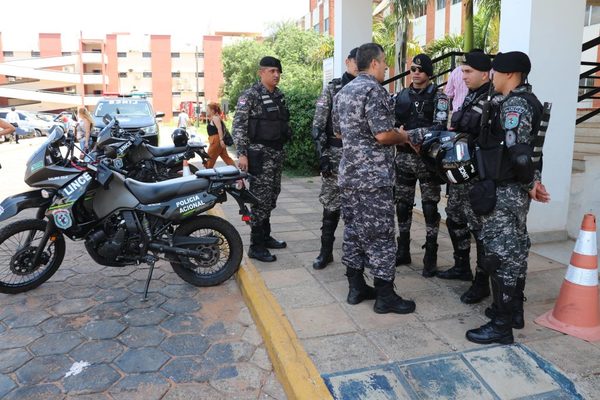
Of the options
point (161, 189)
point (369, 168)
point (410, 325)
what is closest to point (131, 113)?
point (161, 189)

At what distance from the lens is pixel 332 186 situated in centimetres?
435

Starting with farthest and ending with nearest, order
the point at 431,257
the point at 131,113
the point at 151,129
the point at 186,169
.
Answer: the point at 131,113, the point at 151,129, the point at 186,169, the point at 431,257

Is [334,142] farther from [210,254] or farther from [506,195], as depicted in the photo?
[506,195]

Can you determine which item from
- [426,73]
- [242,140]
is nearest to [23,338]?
[242,140]

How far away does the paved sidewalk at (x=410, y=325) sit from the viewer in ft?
9.06

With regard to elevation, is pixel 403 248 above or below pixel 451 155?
below

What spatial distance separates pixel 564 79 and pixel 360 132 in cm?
262

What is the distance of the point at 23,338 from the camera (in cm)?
338

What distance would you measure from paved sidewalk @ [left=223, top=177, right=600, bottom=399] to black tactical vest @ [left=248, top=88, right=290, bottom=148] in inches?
46.8

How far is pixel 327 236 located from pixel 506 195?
6.08ft

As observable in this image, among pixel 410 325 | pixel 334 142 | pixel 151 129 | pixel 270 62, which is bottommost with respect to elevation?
pixel 410 325

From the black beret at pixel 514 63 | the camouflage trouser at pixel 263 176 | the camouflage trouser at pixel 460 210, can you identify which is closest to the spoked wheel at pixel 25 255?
the camouflage trouser at pixel 263 176

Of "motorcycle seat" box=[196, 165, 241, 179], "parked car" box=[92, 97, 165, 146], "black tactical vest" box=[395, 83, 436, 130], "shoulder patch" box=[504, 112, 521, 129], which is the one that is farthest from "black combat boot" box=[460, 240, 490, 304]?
"parked car" box=[92, 97, 165, 146]

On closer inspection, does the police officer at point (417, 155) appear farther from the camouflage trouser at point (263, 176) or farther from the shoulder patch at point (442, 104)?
the camouflage trouser at point (263, 176)
